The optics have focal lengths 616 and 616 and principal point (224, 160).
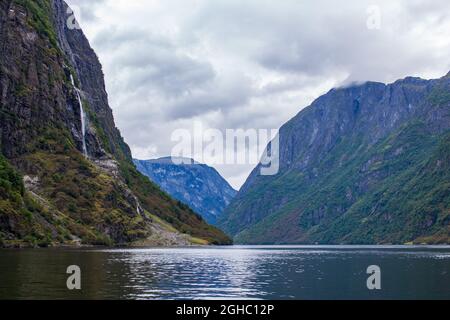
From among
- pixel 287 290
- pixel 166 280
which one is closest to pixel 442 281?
pixel 287 290

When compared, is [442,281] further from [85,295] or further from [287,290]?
[85,295]

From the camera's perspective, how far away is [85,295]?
226 ft

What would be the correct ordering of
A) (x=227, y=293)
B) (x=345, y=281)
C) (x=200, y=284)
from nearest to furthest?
1. (x=227, y=293)
2. (x=200, y=284)
3. (x=345, y=281)

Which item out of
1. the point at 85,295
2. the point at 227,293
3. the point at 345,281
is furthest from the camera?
the point at 345,281

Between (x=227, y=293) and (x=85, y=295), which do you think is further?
(x=227, y=293)

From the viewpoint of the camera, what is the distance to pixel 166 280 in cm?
9175
